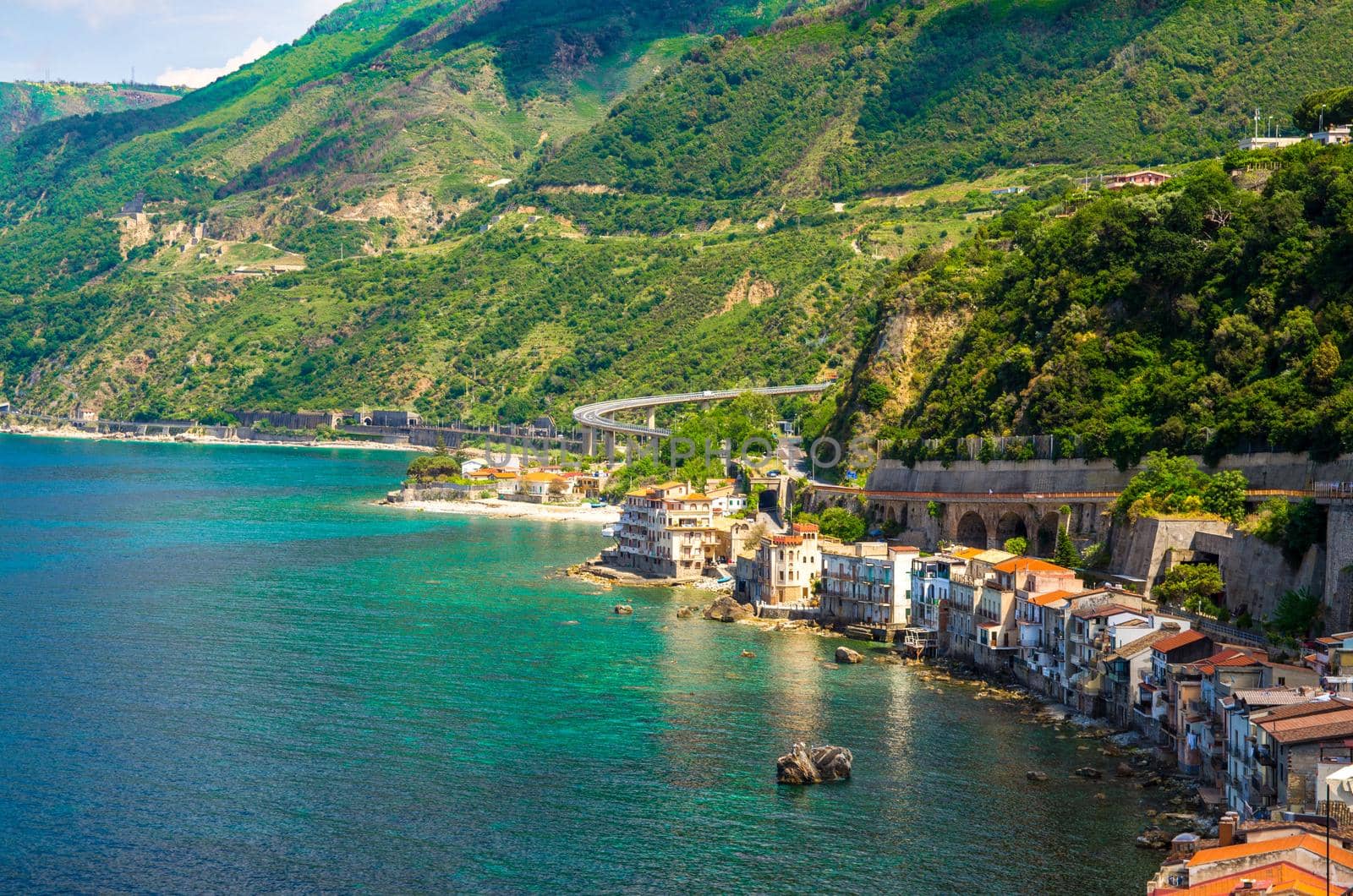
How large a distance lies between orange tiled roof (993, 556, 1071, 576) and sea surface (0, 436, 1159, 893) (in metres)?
5.38

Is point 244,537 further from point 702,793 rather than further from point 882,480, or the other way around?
point 702,793

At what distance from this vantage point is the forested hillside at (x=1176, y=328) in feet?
238

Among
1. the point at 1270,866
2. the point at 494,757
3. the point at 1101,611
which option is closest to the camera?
the point at 1270,866

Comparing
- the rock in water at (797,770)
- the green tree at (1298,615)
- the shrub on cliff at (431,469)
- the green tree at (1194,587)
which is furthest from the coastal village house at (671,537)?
the shrub on cliff at (431,469)

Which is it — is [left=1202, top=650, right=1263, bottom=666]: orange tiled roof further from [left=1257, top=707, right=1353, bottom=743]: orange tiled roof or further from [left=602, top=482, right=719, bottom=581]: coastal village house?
[left=602, top=482, right=719, bottom=581]: coastal village house

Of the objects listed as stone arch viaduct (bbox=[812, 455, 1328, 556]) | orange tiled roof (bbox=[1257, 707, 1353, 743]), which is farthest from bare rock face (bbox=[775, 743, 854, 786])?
stone arch viaduct (bbox=[812, 455, 1328, 556])

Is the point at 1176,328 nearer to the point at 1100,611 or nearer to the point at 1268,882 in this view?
the point at 1100,611

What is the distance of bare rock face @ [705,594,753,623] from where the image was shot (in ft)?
269

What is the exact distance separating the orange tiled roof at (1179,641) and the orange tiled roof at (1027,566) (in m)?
11.5

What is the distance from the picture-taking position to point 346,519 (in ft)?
441

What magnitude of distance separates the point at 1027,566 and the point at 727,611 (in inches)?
Answer: 726

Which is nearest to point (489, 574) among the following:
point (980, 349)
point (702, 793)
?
point (980, 349)

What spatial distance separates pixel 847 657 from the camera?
232ft

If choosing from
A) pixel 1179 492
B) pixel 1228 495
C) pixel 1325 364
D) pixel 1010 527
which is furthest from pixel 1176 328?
pixel 1228 495
